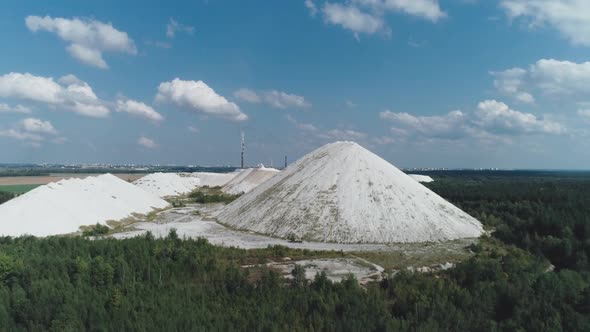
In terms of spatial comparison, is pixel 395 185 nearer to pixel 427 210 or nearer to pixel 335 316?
pixel 427 210

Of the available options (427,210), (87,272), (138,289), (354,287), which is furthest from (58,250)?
(427,210)

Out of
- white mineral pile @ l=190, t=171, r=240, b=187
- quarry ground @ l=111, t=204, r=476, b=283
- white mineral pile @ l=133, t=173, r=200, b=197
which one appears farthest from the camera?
white mineral pile @ l=190, t=171, r=240, b=187

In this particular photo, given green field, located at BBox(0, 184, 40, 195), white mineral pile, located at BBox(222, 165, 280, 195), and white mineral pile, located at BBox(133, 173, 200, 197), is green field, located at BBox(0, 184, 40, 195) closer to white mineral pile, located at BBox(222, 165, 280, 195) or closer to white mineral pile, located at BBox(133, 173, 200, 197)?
white mineral pile, located at BBox(133, 173, 200, 197)

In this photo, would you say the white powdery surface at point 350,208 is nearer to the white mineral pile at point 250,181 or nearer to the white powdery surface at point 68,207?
the white powdery surface at point 68,207

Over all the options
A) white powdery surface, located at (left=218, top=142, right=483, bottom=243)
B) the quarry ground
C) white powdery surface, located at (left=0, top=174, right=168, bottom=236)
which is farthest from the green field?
white powdery surface, located at (left=218, top=142, right=483, bottom=243)

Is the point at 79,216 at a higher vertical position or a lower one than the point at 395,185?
lower
